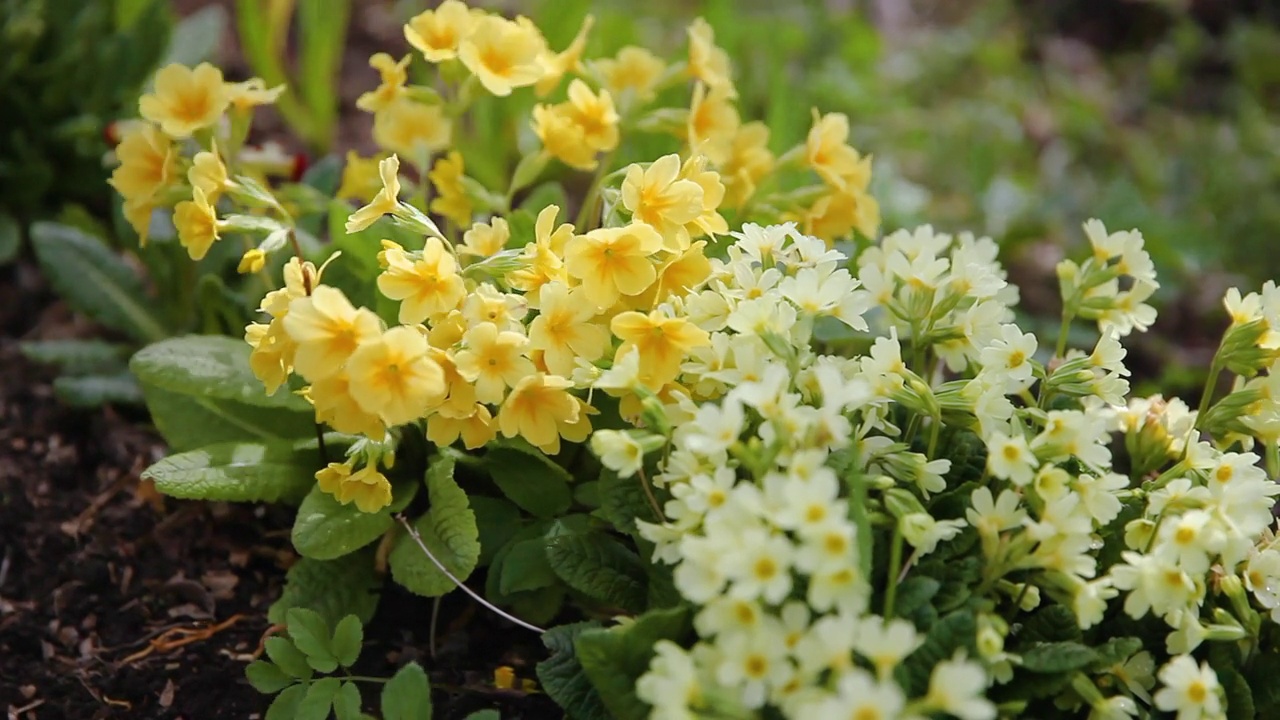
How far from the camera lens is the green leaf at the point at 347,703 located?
1532 mm

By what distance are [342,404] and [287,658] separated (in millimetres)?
378

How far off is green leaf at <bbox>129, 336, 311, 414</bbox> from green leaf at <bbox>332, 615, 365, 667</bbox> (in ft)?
1.24

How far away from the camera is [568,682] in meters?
1.53

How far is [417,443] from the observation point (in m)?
1.81

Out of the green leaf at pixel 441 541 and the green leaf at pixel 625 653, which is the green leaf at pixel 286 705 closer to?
the green leaf at pixel 441 541

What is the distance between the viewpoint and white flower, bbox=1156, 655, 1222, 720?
1.33 m

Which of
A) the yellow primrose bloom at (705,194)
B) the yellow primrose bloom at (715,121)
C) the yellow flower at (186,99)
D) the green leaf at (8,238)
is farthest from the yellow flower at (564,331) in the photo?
the green leaf at (8,238)

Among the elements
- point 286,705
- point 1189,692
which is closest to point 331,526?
point 286,705

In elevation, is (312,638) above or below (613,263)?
below

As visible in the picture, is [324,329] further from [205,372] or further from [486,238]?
[205,372]

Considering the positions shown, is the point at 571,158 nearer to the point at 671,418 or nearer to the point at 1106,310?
the point at 671,418

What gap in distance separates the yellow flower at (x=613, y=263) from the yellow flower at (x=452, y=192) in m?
0.47

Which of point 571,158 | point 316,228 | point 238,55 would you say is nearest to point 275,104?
point 238,55

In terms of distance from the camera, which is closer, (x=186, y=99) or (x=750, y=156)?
(x=186, y=99)
